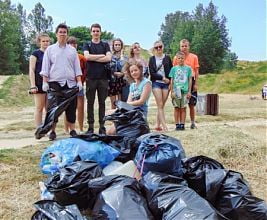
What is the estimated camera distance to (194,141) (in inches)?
227

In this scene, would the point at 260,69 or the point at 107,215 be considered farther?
the point at 260,69

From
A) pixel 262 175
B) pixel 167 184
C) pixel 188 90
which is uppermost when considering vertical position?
pixel 188 90

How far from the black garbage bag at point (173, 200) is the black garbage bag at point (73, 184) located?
0.48 m

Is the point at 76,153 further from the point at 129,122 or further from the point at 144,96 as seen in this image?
the point at 144,96

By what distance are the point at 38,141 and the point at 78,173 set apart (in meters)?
3.32

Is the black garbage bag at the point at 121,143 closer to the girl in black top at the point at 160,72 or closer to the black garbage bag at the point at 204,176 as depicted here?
the black garbage bag at the point at 204,176

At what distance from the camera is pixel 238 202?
3.29 meters

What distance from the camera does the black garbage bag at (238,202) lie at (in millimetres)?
3184

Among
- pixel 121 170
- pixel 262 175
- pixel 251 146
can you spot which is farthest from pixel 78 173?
pixel 251 146

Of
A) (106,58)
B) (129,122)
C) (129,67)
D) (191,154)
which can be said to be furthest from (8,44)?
(129,122)

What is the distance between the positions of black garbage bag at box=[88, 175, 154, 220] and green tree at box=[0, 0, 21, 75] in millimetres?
47808

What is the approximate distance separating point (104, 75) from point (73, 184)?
3301mm

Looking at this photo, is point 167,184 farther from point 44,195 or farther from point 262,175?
point 262,175

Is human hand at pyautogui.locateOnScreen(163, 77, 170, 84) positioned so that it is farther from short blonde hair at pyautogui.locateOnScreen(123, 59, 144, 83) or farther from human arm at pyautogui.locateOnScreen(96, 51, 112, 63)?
short blonde hair at pyautogui.locateOnScreen(123, 59, 144, 83)
